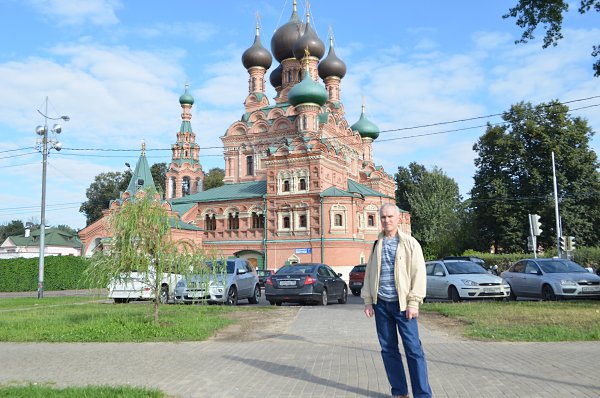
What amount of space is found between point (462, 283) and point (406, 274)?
11.9 m

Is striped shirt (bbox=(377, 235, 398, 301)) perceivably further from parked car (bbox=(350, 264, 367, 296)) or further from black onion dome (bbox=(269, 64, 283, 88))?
black onion dome (bbox=(269, 64, 283, 88))

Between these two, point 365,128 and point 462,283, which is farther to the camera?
point 365,128

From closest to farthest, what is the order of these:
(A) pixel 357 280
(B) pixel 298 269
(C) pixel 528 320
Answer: (C) pixel 528 320 → (B) pixel 298 269 → (A) pixel 357 280

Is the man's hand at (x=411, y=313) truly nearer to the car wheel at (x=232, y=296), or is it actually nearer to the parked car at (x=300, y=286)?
the parked car at (x=300, y=286)

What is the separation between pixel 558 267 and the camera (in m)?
17.5

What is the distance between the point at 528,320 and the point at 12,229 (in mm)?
122427

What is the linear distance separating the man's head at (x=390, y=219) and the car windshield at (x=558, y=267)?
1358cm

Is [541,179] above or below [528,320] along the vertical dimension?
above

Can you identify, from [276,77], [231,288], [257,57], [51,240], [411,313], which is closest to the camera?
[411,313]

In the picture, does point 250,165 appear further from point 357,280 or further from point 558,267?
point 558,267

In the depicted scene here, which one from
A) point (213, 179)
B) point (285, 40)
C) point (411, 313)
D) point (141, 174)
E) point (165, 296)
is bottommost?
point (165, 296)

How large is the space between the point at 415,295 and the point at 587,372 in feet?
9.39

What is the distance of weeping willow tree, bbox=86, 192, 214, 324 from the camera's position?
1059 cm

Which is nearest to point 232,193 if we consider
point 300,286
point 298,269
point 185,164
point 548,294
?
point 185,164
